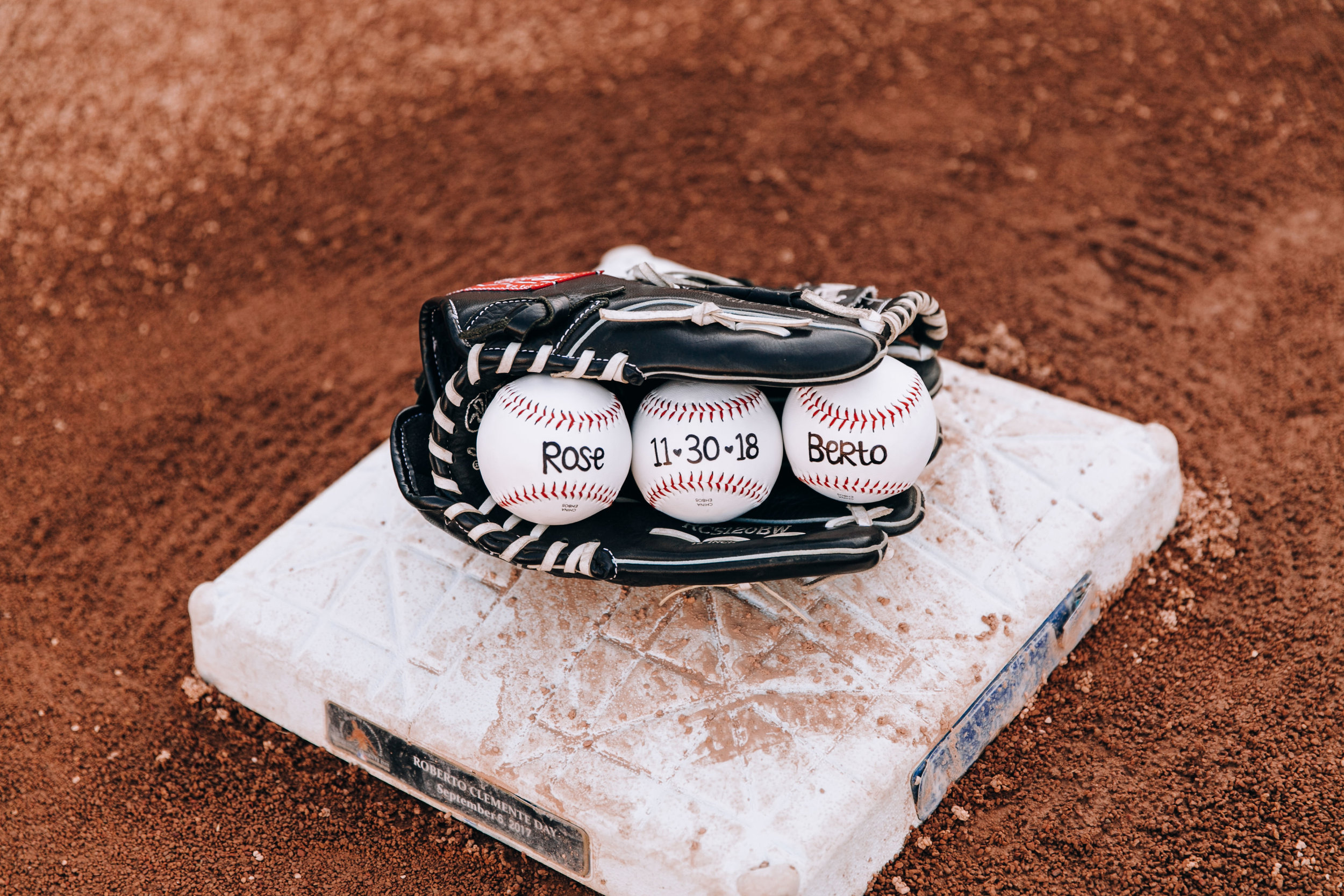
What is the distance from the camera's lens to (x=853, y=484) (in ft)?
8.04

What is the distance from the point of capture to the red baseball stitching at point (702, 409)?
2.40 m

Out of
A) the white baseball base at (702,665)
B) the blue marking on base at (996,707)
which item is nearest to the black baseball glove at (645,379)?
the white baseball base at (702,665)

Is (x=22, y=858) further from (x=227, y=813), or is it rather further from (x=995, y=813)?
(x=995, y=813)

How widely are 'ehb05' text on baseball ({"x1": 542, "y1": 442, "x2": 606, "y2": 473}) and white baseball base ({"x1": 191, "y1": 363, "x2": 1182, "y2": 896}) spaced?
537 mm

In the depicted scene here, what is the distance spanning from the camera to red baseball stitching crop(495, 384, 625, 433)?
2340 mm

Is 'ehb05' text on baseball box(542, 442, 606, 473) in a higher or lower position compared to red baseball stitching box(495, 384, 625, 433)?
lower

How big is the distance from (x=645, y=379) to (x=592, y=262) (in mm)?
2103

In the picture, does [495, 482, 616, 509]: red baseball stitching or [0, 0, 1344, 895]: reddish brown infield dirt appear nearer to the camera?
[495, 482, 616, 509]: red baseball stitching

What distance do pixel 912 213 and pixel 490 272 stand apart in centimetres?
181

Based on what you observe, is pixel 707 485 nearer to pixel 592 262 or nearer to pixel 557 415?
pixel 557 415

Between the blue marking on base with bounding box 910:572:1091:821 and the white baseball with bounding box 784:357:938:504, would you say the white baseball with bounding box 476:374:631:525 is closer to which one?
the white baseball with bounding box 784:357:938:504

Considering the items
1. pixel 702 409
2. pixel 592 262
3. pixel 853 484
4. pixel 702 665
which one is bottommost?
pixel 702 665

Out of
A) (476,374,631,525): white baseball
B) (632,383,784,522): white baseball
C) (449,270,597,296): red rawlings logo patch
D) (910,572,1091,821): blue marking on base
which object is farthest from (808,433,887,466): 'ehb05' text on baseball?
(449,270,597,296): red rawlings logo patch

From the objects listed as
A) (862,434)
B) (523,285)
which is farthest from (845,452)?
(523,285)
